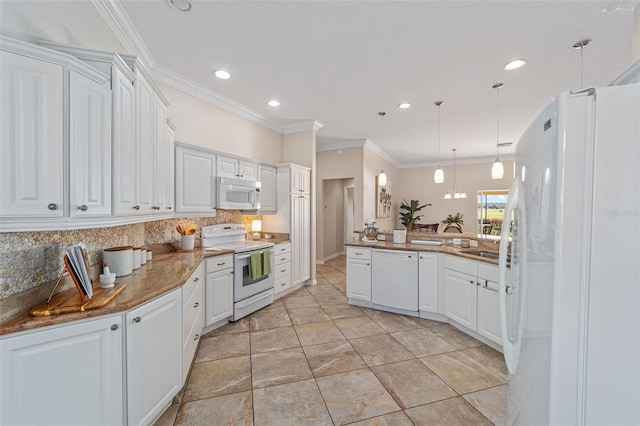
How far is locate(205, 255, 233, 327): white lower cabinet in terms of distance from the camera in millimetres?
2770

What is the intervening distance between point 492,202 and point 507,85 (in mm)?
5907

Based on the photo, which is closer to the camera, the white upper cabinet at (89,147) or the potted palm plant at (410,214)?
the white upper cabinet at (89,147)

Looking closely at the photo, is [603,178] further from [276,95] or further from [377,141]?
[377,141]

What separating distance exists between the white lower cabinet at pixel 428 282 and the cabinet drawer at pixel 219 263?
7.81 feet

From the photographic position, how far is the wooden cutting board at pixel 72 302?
1235 mm

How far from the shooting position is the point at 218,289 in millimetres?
2879

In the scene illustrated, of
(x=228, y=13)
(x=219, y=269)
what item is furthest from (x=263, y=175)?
(x=228, y=13)

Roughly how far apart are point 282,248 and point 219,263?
4.04 ft

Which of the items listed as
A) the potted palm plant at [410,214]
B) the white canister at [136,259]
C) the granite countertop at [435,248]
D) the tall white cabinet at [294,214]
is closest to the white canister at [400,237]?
the granite countertop at [435,248]

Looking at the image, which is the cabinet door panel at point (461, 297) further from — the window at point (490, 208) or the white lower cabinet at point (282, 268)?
the window at point (490, 208)

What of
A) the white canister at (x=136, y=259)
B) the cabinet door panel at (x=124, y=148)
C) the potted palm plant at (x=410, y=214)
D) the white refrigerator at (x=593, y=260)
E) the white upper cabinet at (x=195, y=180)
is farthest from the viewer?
the potted palm plant at (x=410, y=214)

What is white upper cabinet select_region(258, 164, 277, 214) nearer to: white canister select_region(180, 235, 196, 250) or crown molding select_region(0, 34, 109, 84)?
white canister select_region(180, 235, 196, 250)

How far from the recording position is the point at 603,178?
718 millimetres

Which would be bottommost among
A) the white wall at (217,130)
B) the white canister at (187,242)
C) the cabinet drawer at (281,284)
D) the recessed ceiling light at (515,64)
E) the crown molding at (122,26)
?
the cabinet drawer at (281,284)
